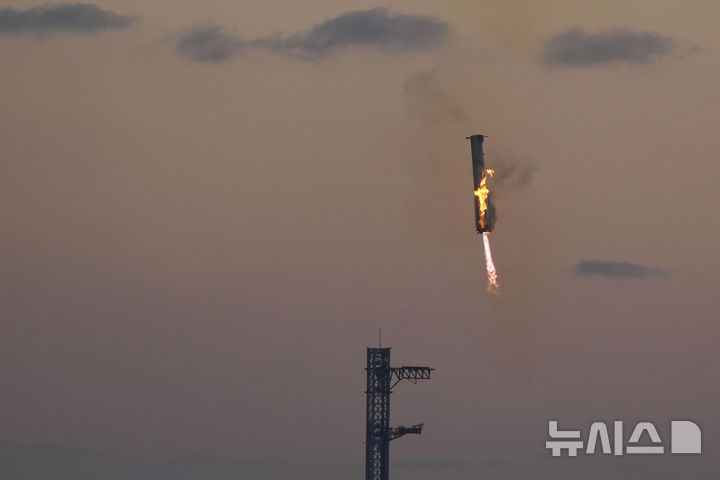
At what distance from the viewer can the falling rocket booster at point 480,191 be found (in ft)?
561

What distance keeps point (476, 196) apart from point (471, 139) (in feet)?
15.6

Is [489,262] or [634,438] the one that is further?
[489,262]

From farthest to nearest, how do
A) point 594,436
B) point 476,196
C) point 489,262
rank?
point 489,262
point 476,196
point 594,436

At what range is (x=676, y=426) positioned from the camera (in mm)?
175125

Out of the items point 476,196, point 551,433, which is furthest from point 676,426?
point 476,196

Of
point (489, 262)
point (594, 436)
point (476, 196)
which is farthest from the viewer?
point (489, 262)

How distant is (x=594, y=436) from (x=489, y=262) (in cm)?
4146

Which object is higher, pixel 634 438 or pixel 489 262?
pixel 489 262

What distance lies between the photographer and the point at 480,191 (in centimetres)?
17100

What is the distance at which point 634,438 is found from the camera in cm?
16362

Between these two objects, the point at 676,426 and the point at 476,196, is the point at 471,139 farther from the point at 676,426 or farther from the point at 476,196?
the point at 676,426

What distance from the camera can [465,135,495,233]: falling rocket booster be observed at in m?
171

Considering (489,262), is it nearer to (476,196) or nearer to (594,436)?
(476,196)

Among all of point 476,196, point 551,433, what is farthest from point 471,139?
point 551,433
